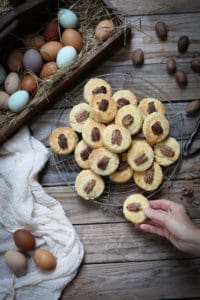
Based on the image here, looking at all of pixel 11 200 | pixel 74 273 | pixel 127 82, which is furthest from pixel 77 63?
pixel 74 273

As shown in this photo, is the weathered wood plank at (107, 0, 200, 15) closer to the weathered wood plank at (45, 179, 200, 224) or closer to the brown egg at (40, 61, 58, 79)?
the brown egg at (40, 61, 58, 79)

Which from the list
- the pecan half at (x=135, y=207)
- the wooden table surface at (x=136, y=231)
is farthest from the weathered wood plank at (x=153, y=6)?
the pecan half at (x=135, y=207)

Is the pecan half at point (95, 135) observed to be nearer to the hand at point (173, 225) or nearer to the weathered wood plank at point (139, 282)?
the hand at point (173, 225)

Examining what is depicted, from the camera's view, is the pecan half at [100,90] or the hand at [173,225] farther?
the pecan half at [100,90]

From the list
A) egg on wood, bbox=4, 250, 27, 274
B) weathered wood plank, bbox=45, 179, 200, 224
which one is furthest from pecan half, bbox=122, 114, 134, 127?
egg on wood, bbox=4, 250, 27, 274

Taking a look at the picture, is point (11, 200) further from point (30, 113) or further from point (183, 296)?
point (183, 296)

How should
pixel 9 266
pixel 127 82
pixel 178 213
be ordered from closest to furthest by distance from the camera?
pixel 178 213 < pixel 9 266 < pixel 127 82
